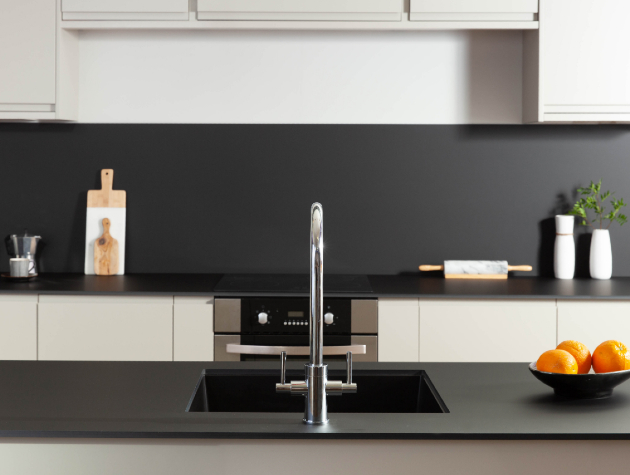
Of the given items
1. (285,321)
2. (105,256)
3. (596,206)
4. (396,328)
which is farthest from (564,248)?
(105,256)

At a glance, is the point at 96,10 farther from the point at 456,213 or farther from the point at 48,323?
the point at 456,213

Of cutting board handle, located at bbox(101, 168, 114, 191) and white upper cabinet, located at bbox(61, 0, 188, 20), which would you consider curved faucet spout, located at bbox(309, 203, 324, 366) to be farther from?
cutting board handle, located at bbox(101, 168, 114, 191)

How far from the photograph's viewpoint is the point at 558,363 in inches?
52.6

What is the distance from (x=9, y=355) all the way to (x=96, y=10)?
5.07 feet

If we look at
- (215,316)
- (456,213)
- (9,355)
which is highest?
(456,213)

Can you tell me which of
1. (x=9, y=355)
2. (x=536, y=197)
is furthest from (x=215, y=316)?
(x=536, y=197)

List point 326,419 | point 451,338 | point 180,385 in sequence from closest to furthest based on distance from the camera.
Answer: point 326,419 → point 180,385 → point 451,338

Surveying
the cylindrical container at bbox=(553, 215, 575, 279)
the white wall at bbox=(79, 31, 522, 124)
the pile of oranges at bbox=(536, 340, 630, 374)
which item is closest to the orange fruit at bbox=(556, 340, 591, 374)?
the pile of oranges at bbox=(536, 340, 630, 374)

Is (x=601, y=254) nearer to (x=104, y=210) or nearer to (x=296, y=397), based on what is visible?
(x=296, y=397)

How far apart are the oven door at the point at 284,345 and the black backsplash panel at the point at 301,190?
27.2 inches

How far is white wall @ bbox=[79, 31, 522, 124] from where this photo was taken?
10.8 feet

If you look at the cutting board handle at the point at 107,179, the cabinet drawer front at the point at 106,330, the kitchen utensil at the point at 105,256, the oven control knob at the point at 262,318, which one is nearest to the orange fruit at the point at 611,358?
the oven control knob at the point at 262,318

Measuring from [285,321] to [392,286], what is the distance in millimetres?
538

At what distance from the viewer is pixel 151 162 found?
3352mm
